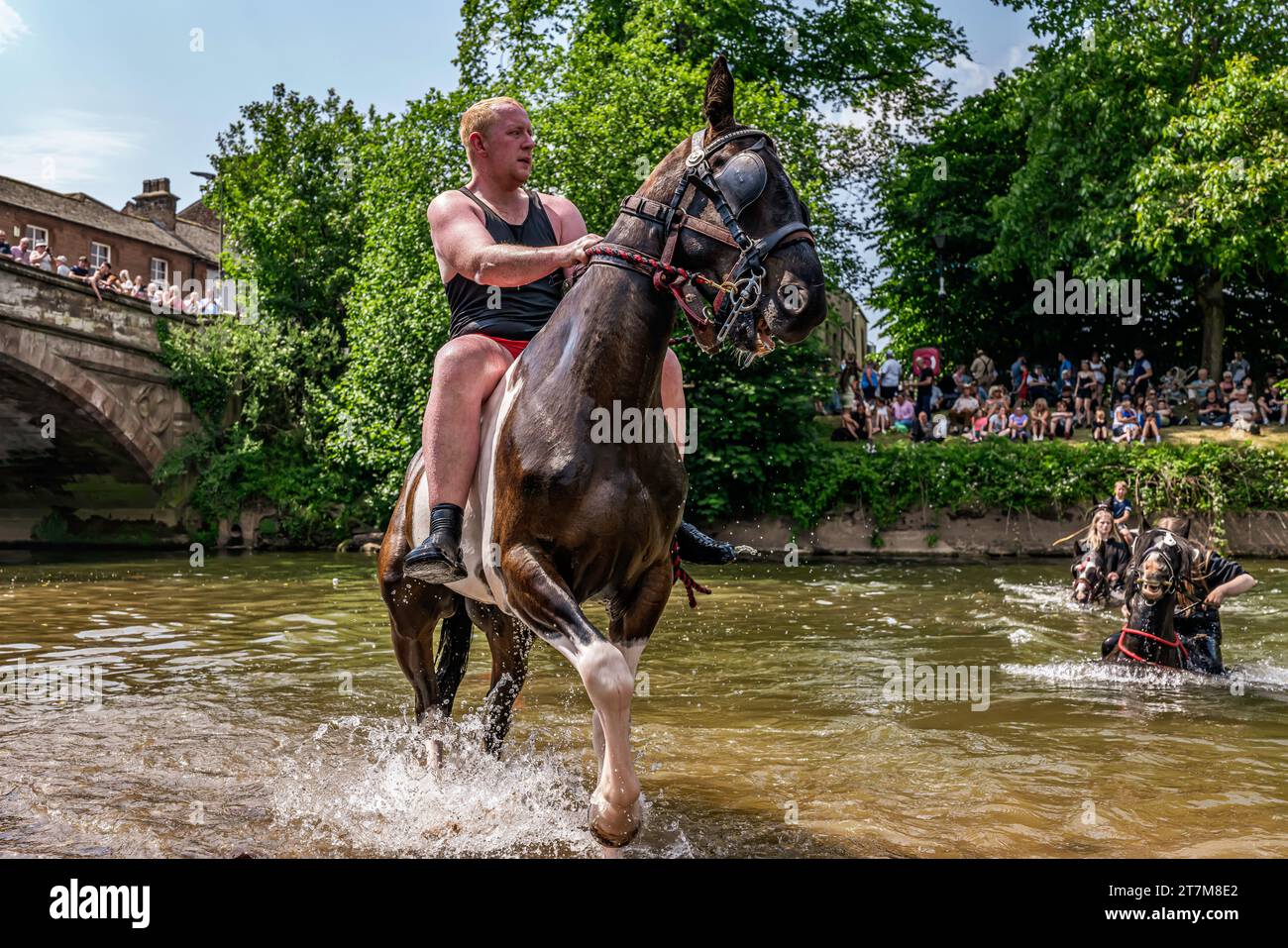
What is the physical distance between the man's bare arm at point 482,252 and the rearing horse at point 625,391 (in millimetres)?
175

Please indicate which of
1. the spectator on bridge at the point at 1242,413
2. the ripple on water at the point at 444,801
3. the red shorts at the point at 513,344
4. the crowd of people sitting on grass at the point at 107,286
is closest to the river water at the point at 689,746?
the ripple on water at the point at 444,801

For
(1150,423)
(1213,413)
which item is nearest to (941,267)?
(1213,413)

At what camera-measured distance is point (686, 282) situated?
4.48m

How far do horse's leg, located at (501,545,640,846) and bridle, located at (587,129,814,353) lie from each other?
1.16 metres

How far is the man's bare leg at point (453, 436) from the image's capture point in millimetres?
5059

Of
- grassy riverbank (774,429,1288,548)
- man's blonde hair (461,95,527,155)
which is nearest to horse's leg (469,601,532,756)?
man's blonde hair (461,95,527,155)

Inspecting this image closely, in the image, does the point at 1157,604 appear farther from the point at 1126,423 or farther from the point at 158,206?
the point at 158,206

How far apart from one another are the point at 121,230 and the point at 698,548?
5322cm

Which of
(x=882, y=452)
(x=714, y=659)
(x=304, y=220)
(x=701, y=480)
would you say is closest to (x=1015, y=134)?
(x=882, y=452)

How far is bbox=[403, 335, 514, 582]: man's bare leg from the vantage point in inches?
199

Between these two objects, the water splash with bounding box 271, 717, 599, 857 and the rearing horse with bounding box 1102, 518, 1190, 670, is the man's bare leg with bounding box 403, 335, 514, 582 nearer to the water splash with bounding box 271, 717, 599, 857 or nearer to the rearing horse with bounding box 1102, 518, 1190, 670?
the water splash with bounding box 271, 717, 599, 857

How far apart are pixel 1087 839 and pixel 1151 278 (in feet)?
90.1
